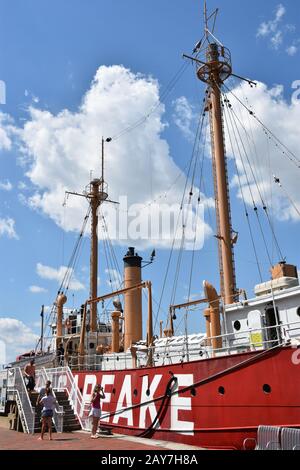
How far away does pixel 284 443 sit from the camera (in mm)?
9070

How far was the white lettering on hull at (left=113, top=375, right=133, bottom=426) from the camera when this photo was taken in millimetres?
14789

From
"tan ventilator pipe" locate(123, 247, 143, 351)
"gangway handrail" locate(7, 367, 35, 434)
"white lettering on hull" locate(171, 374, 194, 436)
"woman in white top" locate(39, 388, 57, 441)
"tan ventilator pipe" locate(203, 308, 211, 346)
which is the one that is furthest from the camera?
"tan ventilator pipe" locate(123, 247, 143, 351)

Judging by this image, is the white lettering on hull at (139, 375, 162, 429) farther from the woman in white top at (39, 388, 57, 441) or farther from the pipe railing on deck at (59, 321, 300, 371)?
the woman in white top at (39, 388, 57, 441)

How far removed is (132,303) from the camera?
22719 mm

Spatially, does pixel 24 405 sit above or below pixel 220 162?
below

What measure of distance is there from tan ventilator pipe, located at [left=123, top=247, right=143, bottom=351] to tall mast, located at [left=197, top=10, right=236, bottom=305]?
7.77 metres

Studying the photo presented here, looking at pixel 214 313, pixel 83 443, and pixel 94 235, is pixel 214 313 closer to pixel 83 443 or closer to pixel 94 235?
pixel 83 443

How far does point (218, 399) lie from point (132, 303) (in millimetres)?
11550

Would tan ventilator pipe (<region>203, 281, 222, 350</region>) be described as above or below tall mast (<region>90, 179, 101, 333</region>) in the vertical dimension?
below

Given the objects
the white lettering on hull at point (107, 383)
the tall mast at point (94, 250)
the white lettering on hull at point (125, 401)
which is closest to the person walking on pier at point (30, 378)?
the white lettering on hull at point (107, 383)

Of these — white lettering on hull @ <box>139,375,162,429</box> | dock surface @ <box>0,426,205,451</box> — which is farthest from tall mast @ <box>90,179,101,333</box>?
white lettering on hull @ <box>139,375,162,429</box>

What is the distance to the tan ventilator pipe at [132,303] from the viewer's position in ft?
72.7

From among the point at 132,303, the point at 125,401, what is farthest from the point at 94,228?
the point at 125,401
